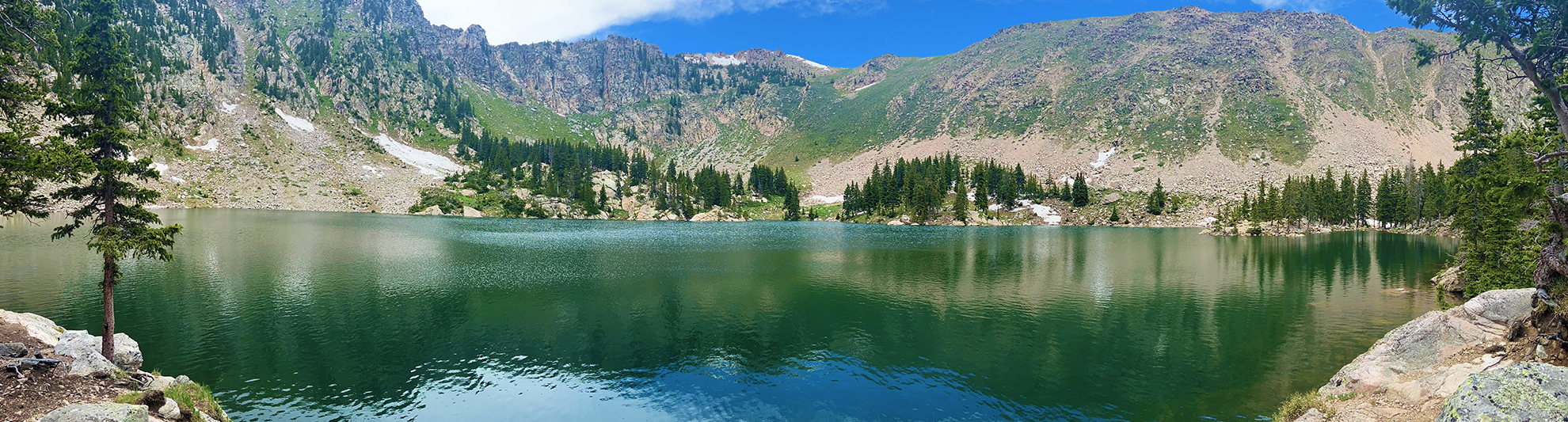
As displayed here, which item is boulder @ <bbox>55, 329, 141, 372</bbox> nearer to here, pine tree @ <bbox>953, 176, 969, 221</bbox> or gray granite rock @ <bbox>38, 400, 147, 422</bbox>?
gray granite rock @ <bbox>38, 400, 147, 422</bbox>

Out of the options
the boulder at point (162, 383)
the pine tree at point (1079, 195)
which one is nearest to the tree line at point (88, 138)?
the boulder at point (162, 383)

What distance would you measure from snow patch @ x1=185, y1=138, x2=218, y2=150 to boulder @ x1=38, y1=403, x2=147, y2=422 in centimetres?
21939

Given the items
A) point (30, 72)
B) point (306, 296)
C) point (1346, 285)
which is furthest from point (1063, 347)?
point (306, 296)

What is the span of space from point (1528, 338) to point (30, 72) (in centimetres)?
4969

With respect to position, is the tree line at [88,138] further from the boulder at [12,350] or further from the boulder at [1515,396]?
the boulder at [1515,396]

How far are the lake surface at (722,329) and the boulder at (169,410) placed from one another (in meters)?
5.25

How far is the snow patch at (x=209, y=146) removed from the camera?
171 m

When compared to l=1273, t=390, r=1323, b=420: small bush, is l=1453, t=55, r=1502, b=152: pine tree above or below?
above

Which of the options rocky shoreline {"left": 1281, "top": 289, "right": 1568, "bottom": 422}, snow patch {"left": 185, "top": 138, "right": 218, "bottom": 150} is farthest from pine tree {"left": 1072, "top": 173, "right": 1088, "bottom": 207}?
snow patch {"left": 185, "top": 138, "right": 218, "bottom": 150}

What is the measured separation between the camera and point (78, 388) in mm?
16844

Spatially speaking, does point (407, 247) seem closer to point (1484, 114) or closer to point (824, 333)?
point (824, 333)

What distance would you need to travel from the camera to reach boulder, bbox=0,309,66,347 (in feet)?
68.6

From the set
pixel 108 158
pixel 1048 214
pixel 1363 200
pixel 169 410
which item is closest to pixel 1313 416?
pixel 169 410

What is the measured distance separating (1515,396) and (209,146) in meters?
246
